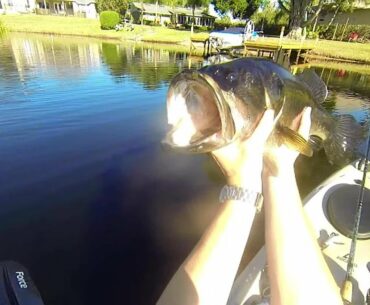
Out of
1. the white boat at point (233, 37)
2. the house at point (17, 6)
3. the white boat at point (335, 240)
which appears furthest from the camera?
the house at point (17, 6)

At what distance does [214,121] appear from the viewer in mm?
1758

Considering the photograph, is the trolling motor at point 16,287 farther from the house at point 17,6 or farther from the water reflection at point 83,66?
the house at point 17,6

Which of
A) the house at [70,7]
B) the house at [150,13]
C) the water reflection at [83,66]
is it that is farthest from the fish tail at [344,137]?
the house at [70,7]

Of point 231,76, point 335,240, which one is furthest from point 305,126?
point 335,240

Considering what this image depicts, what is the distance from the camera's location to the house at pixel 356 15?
46250 mm

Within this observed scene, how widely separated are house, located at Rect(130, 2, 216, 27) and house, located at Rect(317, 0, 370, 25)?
24876 millimetres

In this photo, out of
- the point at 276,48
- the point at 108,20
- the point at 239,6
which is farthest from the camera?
the point at 239,6

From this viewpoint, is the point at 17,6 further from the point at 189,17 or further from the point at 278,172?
the point at 278,172

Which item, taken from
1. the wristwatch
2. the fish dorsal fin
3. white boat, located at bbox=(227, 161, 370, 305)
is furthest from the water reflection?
the wristwatch

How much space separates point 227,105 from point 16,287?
93.6 inches

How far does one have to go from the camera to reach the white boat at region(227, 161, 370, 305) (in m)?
3.10

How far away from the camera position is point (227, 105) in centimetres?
164

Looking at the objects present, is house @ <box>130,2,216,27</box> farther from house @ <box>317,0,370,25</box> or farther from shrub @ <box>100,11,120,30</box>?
house @ <box>317,0,370,25</box>

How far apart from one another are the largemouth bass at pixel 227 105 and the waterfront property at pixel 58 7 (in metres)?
75.1
